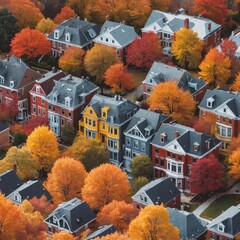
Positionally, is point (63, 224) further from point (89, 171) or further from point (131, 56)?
point (131, 56)

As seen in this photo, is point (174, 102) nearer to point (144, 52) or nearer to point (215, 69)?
point (215, 69)

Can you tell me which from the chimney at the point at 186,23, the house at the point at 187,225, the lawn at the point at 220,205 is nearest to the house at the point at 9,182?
the house at the point at 187,225

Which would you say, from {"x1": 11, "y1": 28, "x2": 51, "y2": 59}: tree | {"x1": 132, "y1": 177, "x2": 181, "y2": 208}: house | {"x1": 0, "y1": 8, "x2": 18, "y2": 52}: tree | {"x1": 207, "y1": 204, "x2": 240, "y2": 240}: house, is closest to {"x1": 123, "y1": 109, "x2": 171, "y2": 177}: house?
{"x1": 132, "y1": 177, "x2": 181, "y2": 208}: house

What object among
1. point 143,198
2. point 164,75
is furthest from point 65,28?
point 143,198

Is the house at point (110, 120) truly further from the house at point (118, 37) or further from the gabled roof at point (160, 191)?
the house at point (118, 37)

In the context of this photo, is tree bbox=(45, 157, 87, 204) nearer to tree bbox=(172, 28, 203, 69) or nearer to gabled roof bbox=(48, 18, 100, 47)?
tree bbox=(172, 28, 203, 69)
